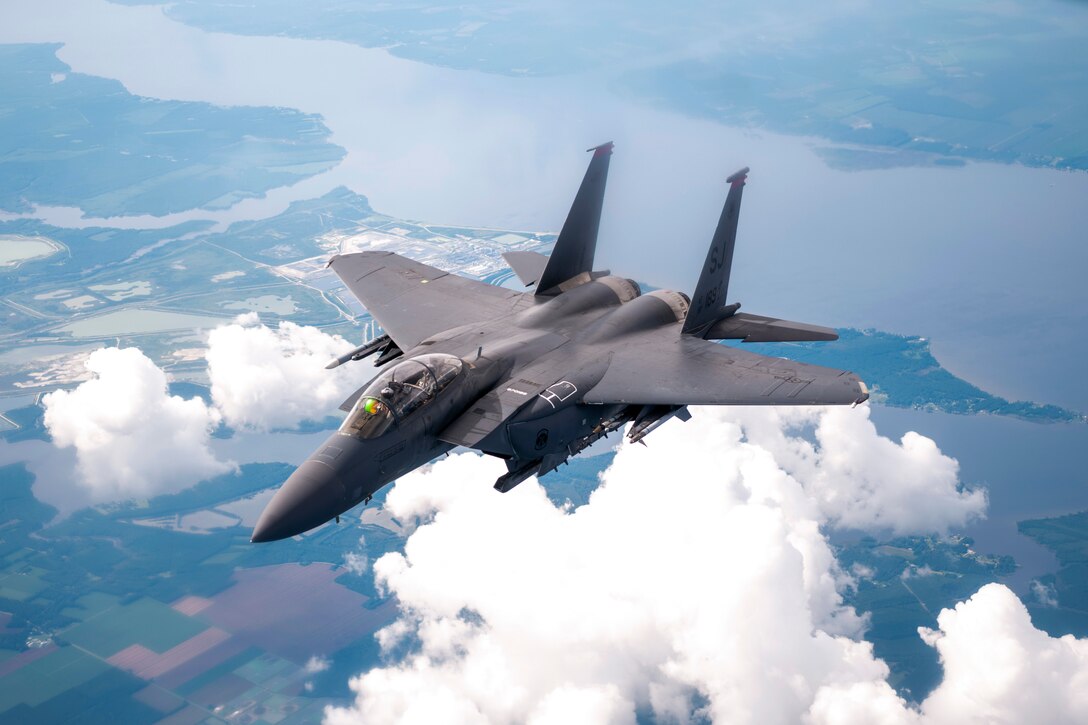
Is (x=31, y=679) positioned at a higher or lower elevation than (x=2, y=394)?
lower

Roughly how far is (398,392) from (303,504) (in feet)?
10.9

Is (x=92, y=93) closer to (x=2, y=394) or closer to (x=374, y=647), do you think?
(x=2, y=394)

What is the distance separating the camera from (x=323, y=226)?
452ft

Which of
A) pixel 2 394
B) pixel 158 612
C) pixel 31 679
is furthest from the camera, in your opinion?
Result: pixel 2 394

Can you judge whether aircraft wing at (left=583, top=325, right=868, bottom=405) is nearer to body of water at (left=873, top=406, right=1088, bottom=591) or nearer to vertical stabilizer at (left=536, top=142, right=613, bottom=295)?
vertical stabilizer at (left=536, top=142, right=613, bottom=295)

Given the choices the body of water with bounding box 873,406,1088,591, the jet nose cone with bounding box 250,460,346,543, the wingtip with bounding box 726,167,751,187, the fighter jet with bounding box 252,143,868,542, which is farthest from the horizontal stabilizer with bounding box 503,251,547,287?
the body of water with bounding box 873,406,1088,591

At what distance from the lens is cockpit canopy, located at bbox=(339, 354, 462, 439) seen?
20.0 meters

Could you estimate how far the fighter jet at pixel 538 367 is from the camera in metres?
20.0

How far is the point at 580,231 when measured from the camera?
29594 mm

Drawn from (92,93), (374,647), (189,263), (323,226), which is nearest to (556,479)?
(374,647)

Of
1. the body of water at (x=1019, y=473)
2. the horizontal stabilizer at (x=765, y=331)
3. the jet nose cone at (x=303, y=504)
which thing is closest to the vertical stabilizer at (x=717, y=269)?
the horizontal stabilizer at (x=765, y=331)

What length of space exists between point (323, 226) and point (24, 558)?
58.4 m

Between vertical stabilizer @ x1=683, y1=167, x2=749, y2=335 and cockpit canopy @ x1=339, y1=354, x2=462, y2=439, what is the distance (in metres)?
8.42

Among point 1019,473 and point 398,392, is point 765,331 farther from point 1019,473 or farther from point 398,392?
point 1019,473
